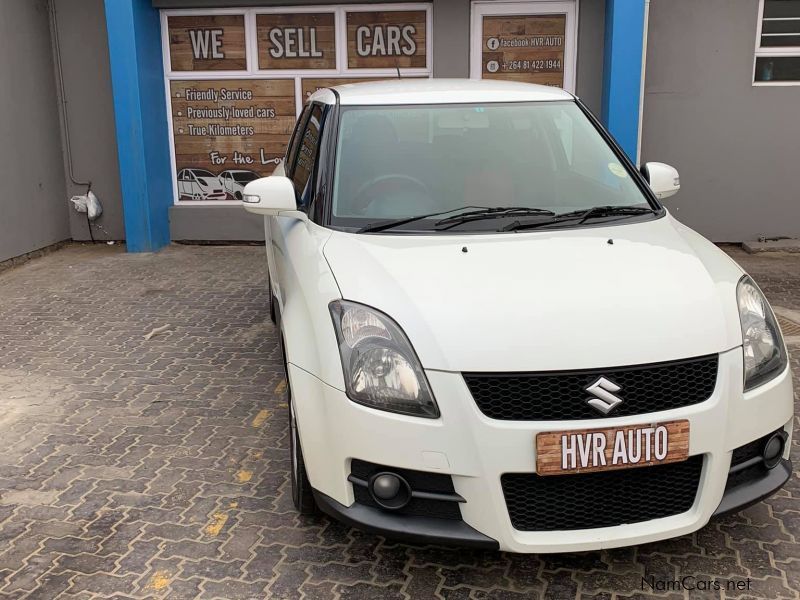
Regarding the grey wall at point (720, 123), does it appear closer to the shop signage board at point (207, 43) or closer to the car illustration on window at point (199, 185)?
the shop signage board at point (207, 43)

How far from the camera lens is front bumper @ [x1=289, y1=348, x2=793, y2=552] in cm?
258

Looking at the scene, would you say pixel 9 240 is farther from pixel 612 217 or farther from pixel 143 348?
pixel 612 217

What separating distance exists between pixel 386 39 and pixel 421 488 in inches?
295

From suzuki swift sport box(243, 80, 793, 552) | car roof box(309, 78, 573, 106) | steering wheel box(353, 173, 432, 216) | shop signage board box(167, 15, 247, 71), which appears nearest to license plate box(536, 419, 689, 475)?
suzuki swift sport box(243, 80, 793, 552)

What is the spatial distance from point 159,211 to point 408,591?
7.51m

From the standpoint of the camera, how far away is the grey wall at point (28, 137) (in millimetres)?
8625

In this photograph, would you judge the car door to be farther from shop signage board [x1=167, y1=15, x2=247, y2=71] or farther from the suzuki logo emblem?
shop signage board [x1=167, y1=15, x2=247, y2=71]

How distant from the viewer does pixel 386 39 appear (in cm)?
916

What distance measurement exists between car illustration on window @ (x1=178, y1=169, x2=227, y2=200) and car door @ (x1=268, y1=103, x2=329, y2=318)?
473 cm

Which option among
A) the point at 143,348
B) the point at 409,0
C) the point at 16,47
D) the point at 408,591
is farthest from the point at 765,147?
the point at 16,47

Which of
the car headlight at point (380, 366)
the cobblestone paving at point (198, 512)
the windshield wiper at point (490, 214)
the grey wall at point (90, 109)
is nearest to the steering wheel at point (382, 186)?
the windshield wiper at point (490, 214)

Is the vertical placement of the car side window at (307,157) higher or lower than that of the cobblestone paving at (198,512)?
higher

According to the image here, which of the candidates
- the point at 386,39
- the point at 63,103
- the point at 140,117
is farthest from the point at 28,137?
the point at 386,39

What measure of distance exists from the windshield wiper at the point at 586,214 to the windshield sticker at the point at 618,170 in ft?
0.88
